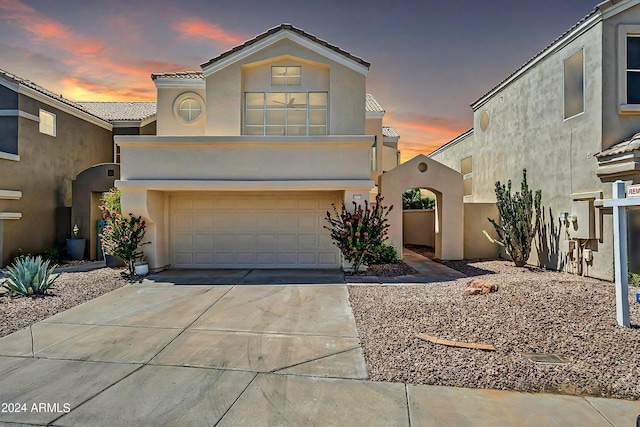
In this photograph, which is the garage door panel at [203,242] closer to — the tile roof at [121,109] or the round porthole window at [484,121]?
the tile roof at [121,109]

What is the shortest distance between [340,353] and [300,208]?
7.50 m

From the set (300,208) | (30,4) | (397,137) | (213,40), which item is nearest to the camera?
(30,4)

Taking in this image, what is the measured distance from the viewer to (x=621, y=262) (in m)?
6.18

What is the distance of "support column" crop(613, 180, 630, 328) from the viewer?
5.99 meters

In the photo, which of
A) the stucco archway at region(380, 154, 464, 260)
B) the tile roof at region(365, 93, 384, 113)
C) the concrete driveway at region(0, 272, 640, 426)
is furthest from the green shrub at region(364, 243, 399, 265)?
the tile roof at region(365, 93, 384, 113)

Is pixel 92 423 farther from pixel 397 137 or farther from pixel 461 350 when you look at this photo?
pixel 397 137

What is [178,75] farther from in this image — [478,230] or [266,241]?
[478,230]

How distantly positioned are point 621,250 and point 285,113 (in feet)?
38.4

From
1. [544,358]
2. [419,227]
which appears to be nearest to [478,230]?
[419,227]

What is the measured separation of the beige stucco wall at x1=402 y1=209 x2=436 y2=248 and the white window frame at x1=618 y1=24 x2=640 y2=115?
1020cm

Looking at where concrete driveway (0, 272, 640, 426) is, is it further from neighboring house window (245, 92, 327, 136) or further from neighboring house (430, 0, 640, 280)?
neighboring house window (245, 92, 327, 136)

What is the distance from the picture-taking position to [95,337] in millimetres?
6262

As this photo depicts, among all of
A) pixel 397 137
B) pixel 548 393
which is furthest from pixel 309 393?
pixel 397 137

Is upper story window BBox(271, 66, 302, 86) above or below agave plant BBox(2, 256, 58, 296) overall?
above
